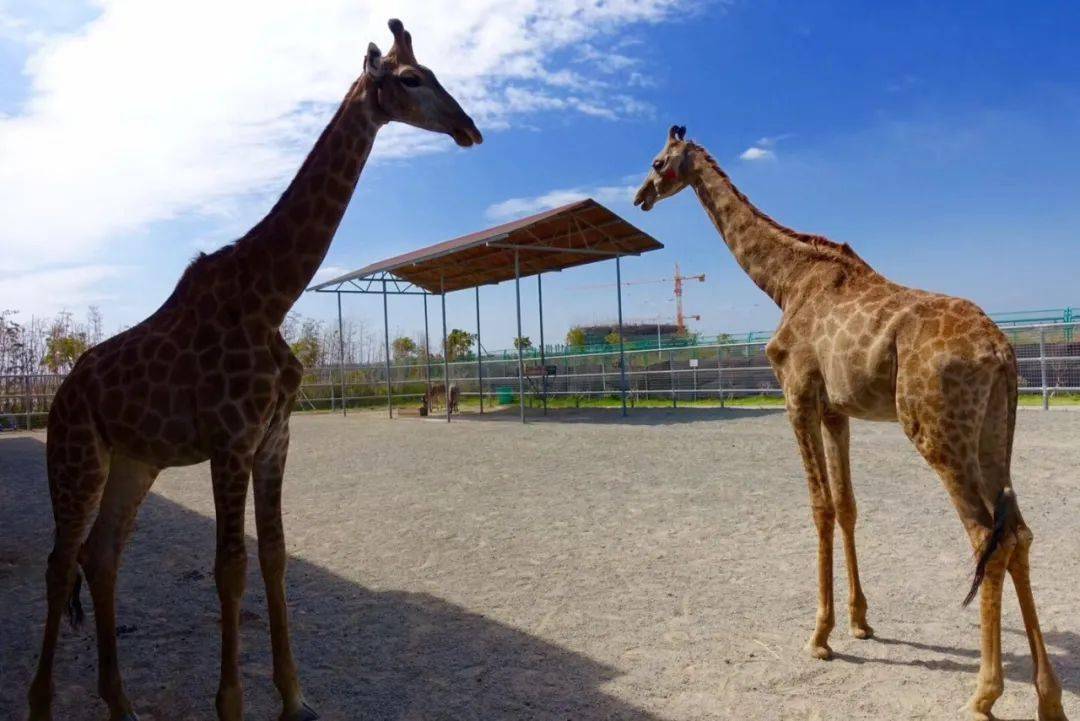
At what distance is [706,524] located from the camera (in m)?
5.91

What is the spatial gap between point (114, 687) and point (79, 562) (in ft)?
1.72

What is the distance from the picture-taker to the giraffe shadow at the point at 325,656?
3074 millimetres

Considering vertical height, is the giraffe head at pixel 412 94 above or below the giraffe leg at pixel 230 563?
above

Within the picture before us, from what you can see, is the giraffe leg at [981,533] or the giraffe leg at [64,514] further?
the giraffe leg at [64,514]

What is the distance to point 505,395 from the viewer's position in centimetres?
2202

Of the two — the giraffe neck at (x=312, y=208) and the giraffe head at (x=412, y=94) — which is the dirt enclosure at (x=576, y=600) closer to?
the giraffe neck at (x=312, y=208)

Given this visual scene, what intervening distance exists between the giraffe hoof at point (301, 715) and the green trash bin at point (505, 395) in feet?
61.9

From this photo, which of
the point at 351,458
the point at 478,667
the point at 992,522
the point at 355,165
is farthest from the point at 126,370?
the point at 351,458

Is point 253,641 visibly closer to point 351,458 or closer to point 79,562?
point 79,562

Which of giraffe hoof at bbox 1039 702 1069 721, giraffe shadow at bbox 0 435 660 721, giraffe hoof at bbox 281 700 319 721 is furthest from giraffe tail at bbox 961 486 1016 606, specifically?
giraffe hoof at bbox 281 700 319 721

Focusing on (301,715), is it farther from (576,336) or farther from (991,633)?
(576,336)

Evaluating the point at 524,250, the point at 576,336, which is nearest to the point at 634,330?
the point at 576,336

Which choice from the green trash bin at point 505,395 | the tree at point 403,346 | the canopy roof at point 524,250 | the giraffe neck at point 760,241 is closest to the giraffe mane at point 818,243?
the giraffe neck at point 760,241

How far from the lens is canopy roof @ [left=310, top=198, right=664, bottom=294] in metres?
13.7
